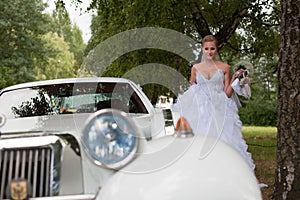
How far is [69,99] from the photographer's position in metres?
5.05

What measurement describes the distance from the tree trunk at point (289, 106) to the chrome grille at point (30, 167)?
3.20 meters

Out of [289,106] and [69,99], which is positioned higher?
[69,99]

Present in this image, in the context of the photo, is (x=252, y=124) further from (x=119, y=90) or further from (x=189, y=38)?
(x=119, y=90)

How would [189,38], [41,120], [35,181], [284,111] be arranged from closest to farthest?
[35,181]
[41,120]
[284,111]
[189,38]

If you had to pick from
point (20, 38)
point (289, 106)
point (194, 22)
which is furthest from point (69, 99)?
point (20, 38)

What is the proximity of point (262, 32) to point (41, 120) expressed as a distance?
11667 millimetres

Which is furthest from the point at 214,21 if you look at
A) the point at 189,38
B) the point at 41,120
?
the point at 41,120

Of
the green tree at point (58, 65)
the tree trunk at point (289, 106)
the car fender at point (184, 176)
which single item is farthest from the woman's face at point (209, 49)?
the green tree at point (58, 65)

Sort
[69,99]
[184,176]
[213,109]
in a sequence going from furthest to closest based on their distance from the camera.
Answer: [213,109]
[69,99]
[184,176]

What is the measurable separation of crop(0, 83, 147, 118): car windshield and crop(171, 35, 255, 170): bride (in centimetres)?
62

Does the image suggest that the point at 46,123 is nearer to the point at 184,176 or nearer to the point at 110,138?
the point at 110,138

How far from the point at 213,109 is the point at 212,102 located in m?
0.09

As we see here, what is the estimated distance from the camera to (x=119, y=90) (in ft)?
17.4

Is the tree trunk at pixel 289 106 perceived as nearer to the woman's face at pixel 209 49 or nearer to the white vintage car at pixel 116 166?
the woman's face at pixel 209 49
